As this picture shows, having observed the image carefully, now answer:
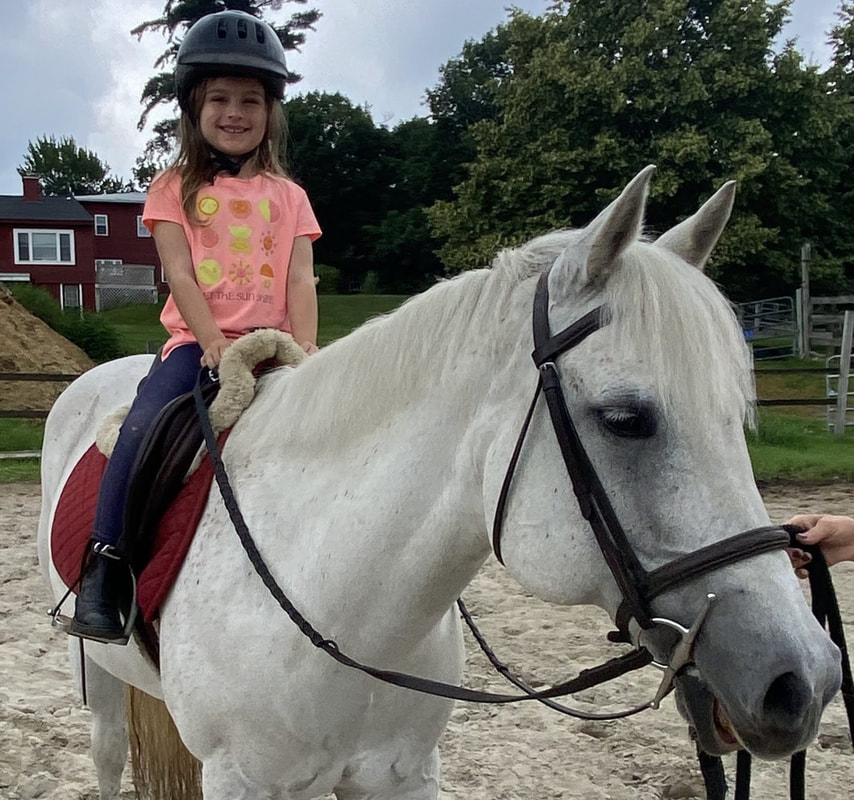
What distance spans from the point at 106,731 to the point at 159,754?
420mm

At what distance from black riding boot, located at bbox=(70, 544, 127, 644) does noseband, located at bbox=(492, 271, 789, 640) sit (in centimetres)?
115

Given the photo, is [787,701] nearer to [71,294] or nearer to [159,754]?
[159,754]

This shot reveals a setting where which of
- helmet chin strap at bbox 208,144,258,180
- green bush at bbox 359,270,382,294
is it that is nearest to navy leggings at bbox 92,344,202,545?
helmet chin strap at bbox 208,144,258,180

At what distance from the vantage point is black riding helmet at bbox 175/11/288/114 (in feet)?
7.85

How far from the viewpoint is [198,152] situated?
8.17ft

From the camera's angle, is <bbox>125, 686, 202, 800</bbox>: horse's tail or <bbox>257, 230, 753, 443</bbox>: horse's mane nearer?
<bbox>257, 230, 753, 443</bbox>: horse's mane

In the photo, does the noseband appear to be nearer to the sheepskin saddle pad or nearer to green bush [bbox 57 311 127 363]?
the sheepskin saddle pad

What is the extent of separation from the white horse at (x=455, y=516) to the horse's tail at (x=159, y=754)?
0.53m

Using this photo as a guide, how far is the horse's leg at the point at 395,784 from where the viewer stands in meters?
1.94

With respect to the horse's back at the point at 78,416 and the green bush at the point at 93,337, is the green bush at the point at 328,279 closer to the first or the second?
the green bush at the point at 93,337

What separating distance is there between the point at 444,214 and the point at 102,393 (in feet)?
72.9

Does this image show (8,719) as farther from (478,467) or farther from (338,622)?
(478,467)

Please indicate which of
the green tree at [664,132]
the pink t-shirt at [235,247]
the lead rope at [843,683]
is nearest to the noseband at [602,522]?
the lead rope at [843,683]

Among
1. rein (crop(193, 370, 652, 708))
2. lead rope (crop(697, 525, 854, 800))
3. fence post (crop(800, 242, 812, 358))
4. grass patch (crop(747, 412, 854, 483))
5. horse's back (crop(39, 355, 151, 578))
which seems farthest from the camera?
fence post (crop(800, 242, 812, 358))
